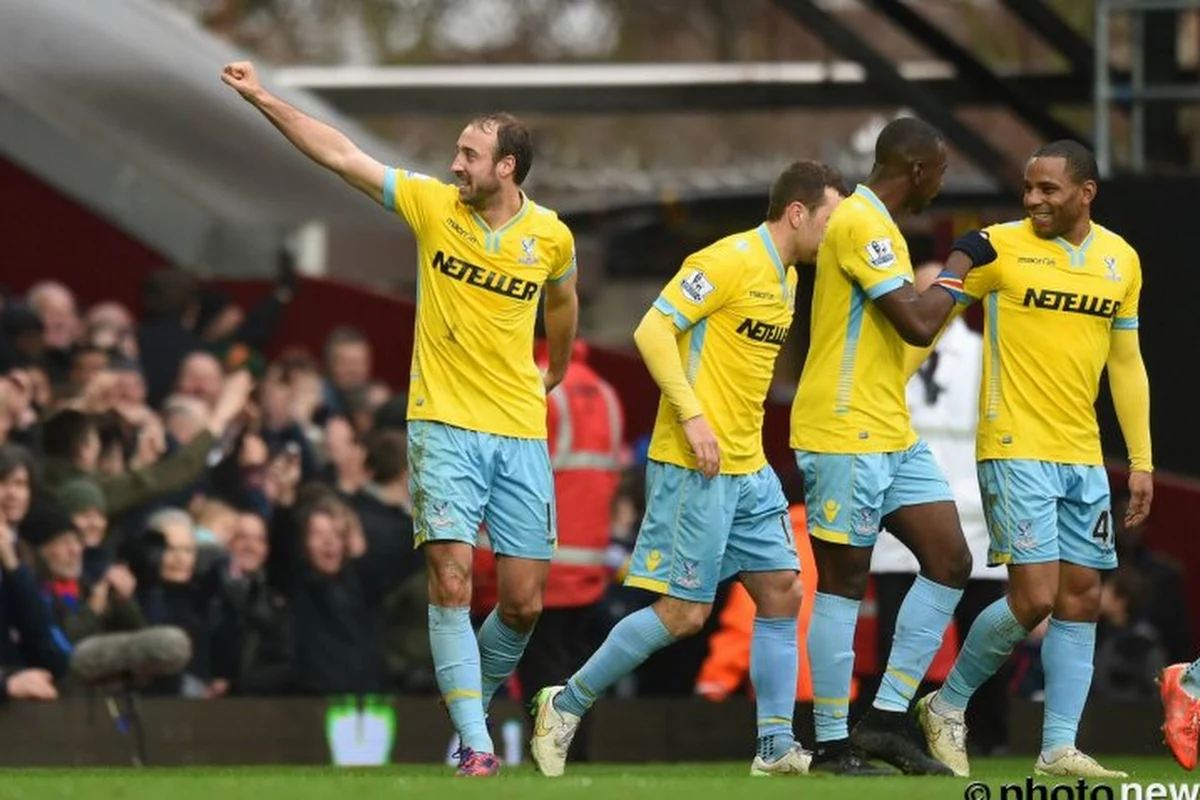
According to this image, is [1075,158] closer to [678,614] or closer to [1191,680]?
[1191,680]

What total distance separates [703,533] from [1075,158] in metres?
2.04

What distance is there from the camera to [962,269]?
12.1 meters

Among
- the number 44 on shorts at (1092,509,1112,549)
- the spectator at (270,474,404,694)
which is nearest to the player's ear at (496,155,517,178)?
the number 44 on shorts at (1092,509,1112,549)

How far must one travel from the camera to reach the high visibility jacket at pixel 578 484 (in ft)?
49.4

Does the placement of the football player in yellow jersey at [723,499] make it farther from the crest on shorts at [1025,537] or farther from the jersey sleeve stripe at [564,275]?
the crest on shorts at [1025,537]

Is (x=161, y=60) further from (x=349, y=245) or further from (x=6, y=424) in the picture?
(x=349, y=245)

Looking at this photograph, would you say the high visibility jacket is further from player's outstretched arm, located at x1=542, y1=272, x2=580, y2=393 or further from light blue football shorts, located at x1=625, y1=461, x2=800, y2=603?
light blue football shorts, located at x1=625, y1=461, x2=800, y2=603

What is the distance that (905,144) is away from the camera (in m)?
12.2

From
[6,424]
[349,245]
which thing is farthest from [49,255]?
[6,424]

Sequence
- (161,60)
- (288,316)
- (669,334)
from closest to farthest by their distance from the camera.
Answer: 1. (669,334)
2. (161,60)
3. (288,316)

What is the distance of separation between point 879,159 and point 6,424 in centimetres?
564

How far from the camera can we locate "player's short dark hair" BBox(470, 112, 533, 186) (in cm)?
1198

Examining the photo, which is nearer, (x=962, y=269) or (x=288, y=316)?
(x=962, y=269)

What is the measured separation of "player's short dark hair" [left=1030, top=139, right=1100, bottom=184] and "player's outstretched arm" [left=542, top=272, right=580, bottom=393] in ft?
6.20
